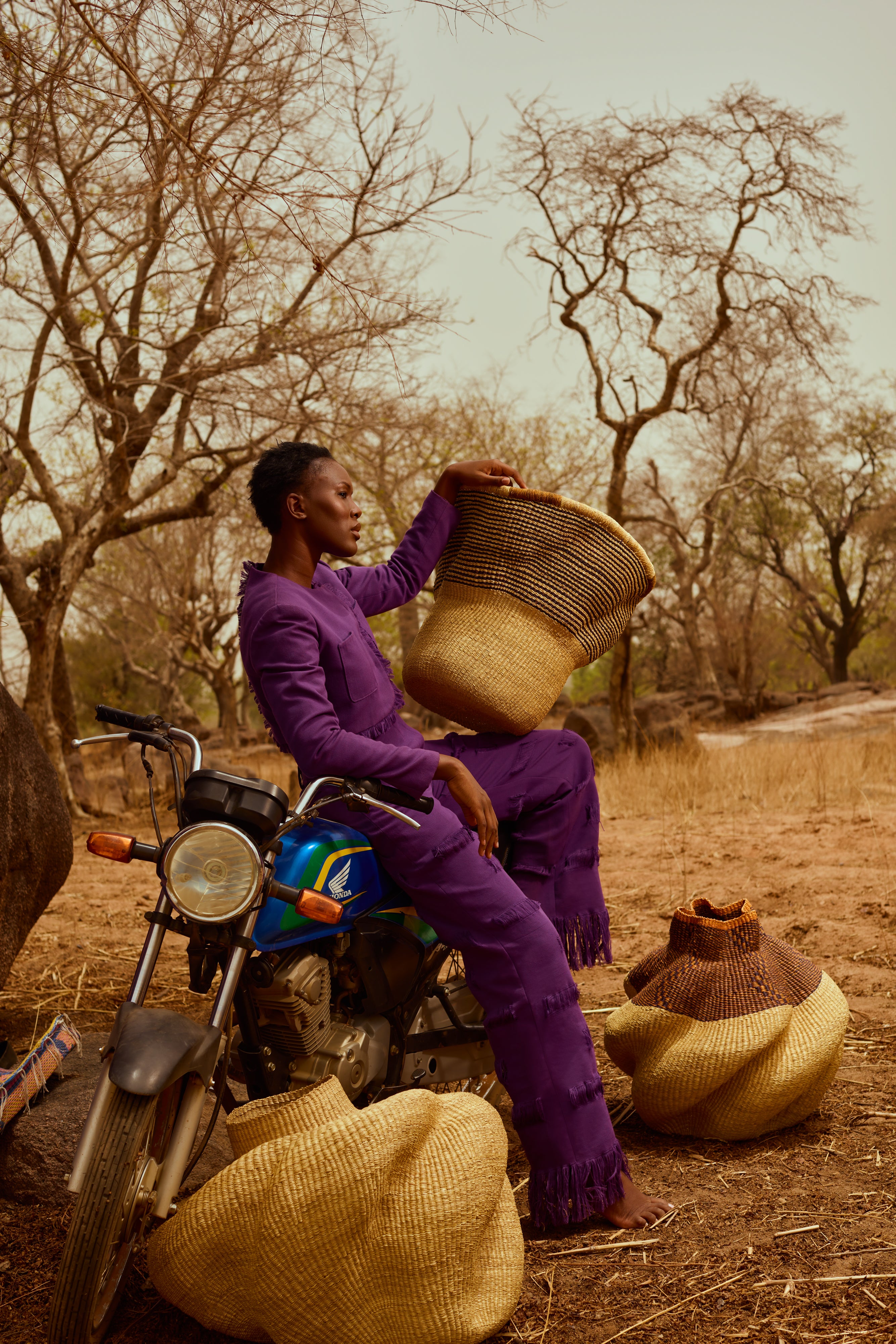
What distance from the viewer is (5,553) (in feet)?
36.2

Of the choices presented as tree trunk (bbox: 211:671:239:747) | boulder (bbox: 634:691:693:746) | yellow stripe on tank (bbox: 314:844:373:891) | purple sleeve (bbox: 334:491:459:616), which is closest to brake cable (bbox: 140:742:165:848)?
yellow stripe on tank (bbox: 314:844:373:891)

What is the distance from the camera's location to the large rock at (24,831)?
380 centimetres

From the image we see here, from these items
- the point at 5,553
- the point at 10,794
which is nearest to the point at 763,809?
the point at 10,794

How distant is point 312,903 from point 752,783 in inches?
325

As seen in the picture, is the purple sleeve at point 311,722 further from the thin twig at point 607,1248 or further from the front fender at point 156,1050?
the thin twig at point 607,1248

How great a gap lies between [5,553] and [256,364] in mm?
3269

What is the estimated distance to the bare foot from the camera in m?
2.60

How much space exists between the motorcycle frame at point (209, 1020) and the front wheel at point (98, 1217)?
36 mm

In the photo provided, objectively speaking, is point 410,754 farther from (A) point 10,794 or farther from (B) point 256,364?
(B) point 256,364

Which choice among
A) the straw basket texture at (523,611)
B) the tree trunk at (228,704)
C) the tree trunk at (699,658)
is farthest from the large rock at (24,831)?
the tree trunk at (699,658)

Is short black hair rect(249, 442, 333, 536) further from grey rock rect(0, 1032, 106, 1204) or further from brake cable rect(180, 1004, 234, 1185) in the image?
grey rock rect(0, 1032, 106, 1204)

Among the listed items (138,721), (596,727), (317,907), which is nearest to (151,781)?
(138,721)

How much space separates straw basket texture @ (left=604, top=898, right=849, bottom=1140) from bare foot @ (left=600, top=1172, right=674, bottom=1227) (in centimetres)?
42

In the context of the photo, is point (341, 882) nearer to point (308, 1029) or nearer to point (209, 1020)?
point (308, 1029)
